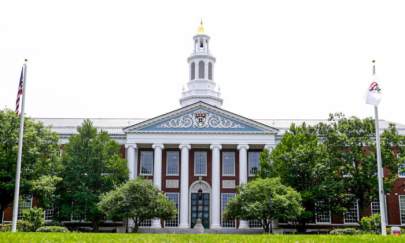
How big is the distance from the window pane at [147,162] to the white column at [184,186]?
15.2 feet

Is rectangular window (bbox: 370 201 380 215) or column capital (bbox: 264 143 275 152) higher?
column capital (bbox: 264 143 275 152)

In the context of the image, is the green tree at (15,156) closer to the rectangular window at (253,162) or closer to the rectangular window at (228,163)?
the rectangular window at (228,163)

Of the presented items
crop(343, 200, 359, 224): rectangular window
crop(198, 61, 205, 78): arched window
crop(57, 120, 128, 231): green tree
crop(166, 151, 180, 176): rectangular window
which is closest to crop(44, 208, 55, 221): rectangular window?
crop(57, 120, 128, 231): green tree

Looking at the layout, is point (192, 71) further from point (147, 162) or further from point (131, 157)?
point (131, 157)

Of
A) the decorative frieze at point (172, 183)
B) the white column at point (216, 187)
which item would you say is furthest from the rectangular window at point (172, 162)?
the white column at point (216, 187)

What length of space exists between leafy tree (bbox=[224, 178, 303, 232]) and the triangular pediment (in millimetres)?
12064

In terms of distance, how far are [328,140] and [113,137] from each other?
2248cm

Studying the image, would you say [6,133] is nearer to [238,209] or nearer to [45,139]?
[45,139]

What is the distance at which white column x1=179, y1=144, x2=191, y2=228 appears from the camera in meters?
50.3

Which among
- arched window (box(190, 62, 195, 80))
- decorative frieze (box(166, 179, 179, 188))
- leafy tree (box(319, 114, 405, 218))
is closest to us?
leafy tree (box(319, 114, 405, 218))

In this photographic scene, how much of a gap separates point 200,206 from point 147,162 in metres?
7.38

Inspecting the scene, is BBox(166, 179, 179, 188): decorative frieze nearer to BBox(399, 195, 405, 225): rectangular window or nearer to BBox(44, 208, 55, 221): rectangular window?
BBox(44, 208, 55, 221): rectangular window

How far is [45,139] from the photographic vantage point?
43531 millimetres

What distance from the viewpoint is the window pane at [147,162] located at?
54.5m
